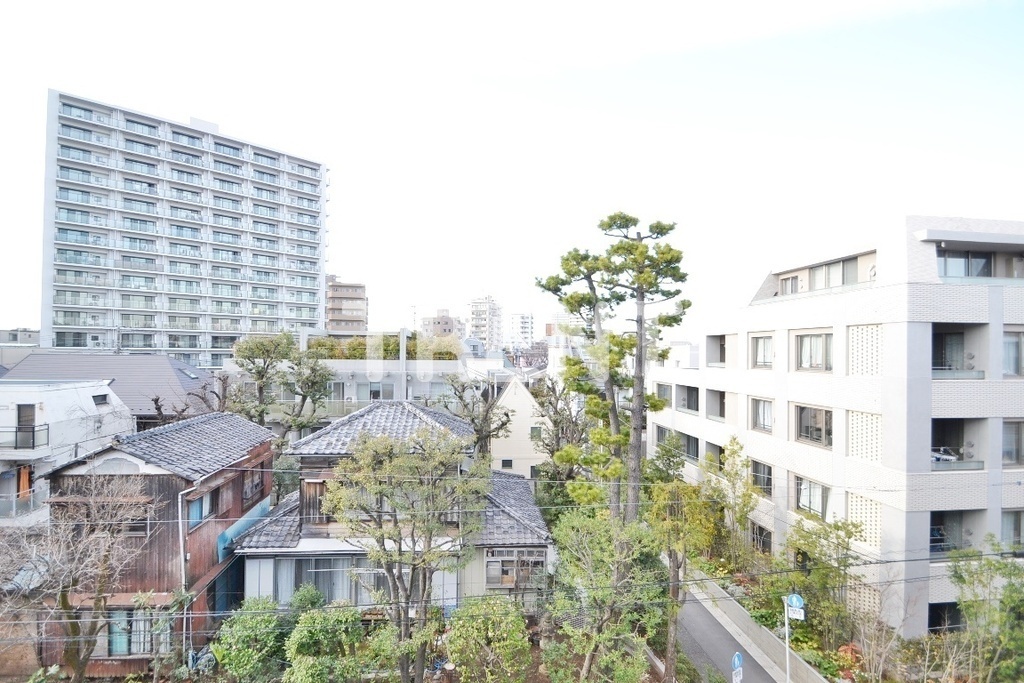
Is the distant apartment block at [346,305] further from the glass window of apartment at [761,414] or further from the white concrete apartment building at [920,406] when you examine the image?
the white concrete apartment building at [920,406]

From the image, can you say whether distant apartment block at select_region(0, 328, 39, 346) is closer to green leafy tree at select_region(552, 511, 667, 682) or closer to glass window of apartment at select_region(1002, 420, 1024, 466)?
green leafy tree at select_region(552, 511, 667, 682)

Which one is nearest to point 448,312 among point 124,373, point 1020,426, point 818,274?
point 124,373

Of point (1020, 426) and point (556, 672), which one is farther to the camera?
point (1020, 426)

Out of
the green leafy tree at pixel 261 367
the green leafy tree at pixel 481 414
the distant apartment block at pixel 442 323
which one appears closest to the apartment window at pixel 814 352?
the green leafy tree at pixel 481 414

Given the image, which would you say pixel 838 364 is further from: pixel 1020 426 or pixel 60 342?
pixel 60 342

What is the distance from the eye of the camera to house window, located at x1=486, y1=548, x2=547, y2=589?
13.2 meters

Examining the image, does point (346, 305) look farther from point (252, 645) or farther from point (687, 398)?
point (252, 645)

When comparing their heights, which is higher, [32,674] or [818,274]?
[818,274]

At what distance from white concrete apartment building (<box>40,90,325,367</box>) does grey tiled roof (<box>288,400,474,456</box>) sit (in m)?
44.3

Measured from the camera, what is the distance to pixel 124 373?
29.5 m

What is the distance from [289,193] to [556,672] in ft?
199

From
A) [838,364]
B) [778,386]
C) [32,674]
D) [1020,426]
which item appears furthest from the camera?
[778,386]

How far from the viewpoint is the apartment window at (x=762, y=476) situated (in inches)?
701

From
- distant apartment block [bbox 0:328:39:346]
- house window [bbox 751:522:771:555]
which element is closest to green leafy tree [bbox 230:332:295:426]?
house window [bbox 751:522:771:555]
